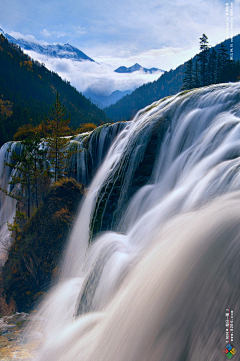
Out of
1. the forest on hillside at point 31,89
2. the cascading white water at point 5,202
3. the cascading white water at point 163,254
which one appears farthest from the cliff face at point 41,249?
the forest on hillside at point 31,89

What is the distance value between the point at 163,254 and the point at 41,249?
10827 mm

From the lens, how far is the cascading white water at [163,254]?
3.84 m

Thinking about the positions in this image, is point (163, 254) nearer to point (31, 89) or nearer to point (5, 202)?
point (5, 202)

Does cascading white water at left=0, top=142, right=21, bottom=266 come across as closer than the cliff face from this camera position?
No

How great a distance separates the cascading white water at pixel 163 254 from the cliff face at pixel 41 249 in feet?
3.65

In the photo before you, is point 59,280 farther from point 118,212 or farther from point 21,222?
point 21,222

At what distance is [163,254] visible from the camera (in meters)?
5.32

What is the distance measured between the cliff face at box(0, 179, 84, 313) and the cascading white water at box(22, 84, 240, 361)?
3.65ft

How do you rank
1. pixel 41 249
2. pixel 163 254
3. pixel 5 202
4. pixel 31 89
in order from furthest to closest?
pixel 31 89 → pixel 5 202 → pixel 41 249 → pixel 163 254

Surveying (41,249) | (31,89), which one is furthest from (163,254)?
(31,89)

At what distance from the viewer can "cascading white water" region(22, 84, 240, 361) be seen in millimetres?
3836

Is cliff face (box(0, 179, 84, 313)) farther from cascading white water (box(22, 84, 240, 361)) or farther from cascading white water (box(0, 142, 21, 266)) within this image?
cascading white water (box(0, 142, 21, 266))

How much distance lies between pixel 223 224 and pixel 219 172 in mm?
2817

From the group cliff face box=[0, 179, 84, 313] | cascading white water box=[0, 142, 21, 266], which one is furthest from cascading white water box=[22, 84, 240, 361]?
cascading white water box=[0, 142, 21, 266]
